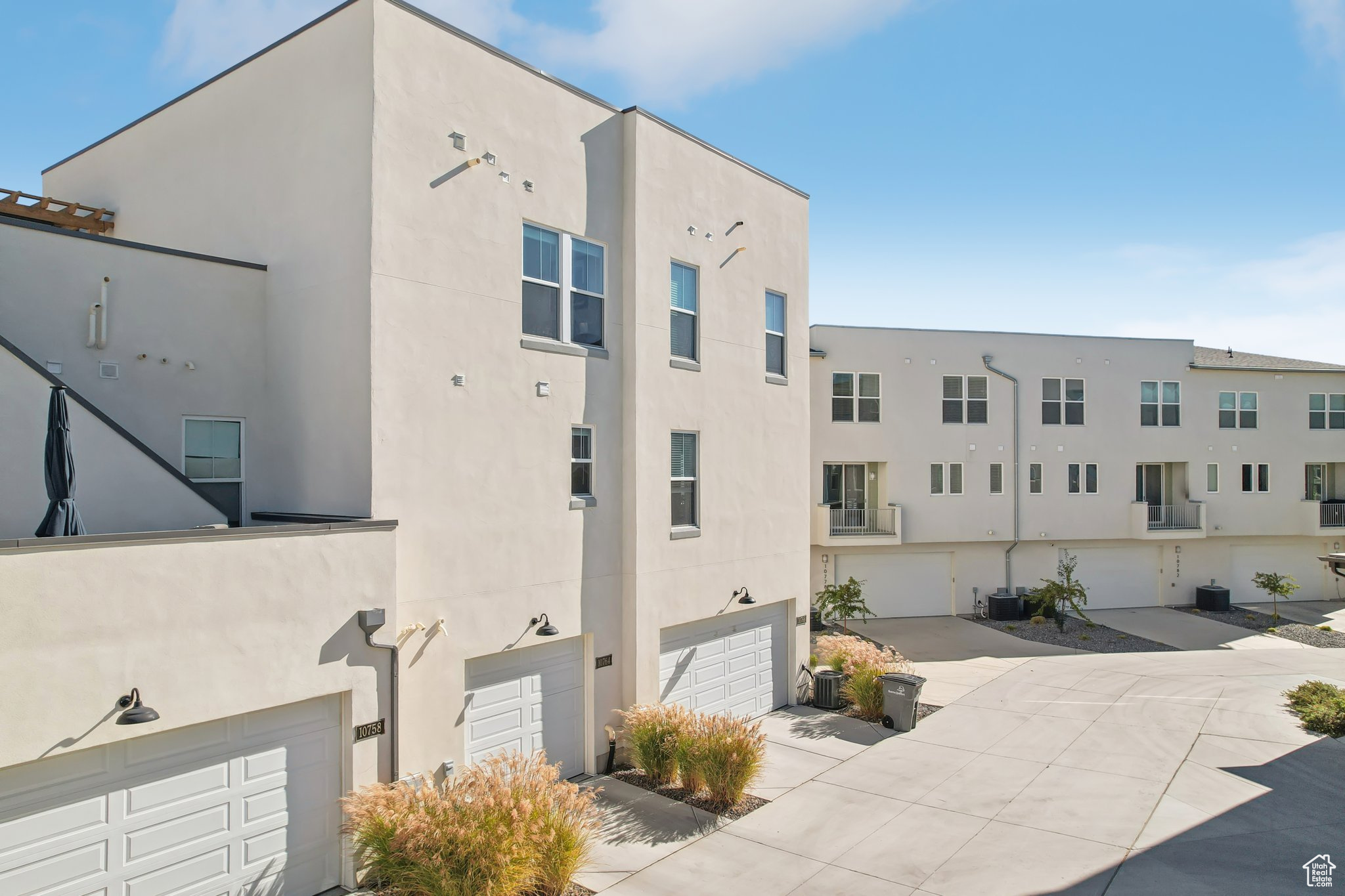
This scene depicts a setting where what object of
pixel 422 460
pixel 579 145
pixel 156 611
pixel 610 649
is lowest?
pixel 610 649

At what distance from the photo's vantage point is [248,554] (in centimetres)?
733

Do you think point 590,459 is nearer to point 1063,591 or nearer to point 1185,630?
point 1063,591

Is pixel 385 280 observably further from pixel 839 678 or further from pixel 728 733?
pixel 839 678

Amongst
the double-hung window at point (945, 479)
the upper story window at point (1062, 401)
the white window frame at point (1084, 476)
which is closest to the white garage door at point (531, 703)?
the double-hung window at point (945, 479)

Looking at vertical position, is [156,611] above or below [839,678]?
above

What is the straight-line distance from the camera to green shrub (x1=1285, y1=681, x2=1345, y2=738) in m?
13.1

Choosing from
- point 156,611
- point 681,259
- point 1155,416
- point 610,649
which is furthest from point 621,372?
point 1155,416

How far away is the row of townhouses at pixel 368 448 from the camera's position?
680 centimetres

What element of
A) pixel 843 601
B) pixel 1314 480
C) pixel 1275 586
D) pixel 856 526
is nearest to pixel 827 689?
pixel 843 601

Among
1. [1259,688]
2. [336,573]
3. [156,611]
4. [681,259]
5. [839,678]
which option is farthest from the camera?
[1259,688]

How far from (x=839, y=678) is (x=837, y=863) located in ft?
20.4

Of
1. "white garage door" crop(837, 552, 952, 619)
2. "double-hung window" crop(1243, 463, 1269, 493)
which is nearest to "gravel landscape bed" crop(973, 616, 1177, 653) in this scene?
"white garage door" crop(837, 552, 952, 619)

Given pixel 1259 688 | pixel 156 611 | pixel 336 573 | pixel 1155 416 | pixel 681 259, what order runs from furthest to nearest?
pixel 1155 416
pixel 1259 688
pixel 681 259
pixel 336 573
pixel 156 611

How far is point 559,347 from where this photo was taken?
10.8 m
